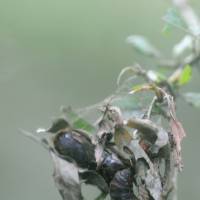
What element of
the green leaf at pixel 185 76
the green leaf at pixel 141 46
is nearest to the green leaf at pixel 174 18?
the green leaf at pixel 185 76

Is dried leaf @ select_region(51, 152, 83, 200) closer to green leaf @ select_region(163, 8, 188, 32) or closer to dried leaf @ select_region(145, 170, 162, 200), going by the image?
dried leaf @ select_region(145, 170, 162, 200)

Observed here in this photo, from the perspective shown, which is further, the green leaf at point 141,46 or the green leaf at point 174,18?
the green leaf at point 141,46

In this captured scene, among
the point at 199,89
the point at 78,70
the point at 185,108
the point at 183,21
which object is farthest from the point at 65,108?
the point at 78,70

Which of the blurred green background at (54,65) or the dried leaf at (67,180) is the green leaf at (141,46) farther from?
the blurred green background at (54,65)

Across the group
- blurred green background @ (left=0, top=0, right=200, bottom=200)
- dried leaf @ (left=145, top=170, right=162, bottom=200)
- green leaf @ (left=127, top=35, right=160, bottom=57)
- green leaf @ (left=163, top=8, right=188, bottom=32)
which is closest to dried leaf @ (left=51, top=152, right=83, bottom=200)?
dried leaf @ (left=145, top=170, right=162, bottom=200)

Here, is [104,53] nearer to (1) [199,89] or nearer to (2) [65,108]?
(1) [199,89]

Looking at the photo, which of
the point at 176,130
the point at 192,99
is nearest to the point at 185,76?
the point at 192,99

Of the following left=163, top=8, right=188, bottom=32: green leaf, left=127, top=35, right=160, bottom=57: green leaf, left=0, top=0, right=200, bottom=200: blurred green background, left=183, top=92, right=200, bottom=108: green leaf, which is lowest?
left=183, top=92, right=200, bottom=108: green leaf
